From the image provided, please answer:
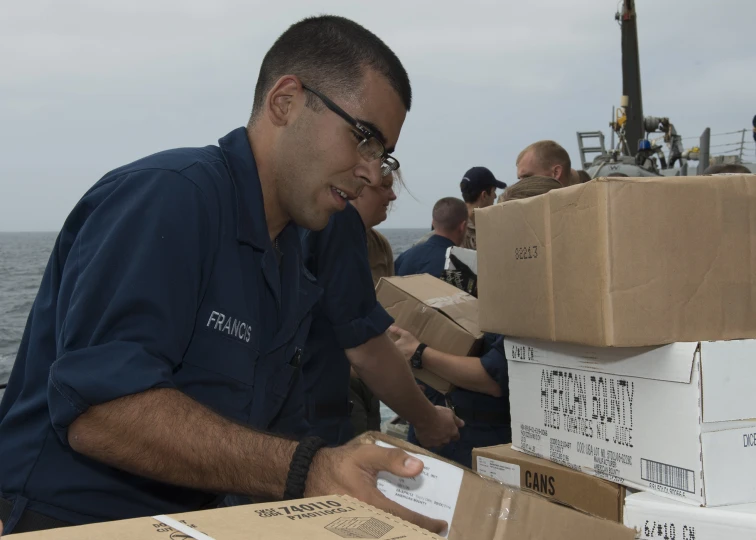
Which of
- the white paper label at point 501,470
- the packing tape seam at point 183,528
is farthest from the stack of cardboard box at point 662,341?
the packing tape seam at point 183,528

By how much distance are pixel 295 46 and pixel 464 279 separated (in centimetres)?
173

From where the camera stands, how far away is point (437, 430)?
262cm

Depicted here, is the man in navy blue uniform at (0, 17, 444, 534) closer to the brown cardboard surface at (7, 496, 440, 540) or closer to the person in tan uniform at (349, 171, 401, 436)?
the brown cardboard surface at (7, 496, 440, 540)

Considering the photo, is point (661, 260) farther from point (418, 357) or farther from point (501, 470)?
point (418, 357)

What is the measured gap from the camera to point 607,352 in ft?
5.48

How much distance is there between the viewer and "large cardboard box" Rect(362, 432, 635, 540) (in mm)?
1182

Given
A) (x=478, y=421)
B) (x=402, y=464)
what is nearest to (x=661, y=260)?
(x=402, y=464)

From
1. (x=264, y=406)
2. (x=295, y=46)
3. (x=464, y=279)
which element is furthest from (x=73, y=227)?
(x=464, y=279)

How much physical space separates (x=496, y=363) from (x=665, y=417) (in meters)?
1.17

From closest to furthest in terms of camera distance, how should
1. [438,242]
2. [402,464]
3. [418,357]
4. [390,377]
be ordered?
[402,464] < [390,377] < [418,357] < [438,242]

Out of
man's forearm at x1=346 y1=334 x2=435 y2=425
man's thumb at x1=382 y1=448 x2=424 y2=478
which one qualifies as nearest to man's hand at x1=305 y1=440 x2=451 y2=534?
man's thumb at x1=382 y1=448 x2=424 y2=478

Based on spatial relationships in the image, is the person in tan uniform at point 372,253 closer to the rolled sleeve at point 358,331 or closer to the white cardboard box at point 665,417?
the rolled sleeve at point 358,331

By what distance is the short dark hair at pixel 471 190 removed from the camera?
4.97 meters

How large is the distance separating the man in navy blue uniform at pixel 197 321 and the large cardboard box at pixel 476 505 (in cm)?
3
